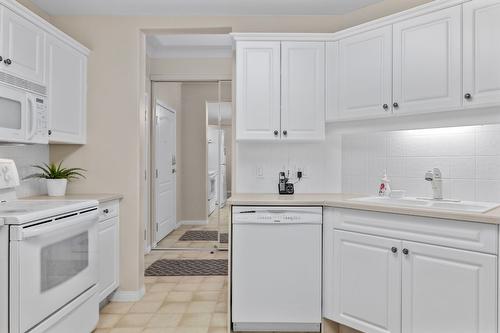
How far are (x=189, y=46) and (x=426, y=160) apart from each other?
330 centimetres

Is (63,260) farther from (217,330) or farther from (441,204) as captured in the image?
(441,204)

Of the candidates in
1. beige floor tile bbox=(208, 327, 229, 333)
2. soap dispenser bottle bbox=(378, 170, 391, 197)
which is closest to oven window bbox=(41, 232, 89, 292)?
beige floor tile bbox=(208, 327, 229, 333)

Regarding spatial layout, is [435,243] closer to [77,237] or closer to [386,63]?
[386,63]

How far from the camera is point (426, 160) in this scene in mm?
2639

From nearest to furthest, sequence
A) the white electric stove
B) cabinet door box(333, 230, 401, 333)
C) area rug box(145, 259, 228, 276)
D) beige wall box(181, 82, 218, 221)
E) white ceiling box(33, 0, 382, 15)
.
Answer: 1. the white electric stove
2. cabinet door box(333, 230, 401, 333)
3. white ceiling box(33, 0, 382, 15)
4. area rug box(145, 259, 228, 276)
5. beige wall box(181, 82, 218, 221)

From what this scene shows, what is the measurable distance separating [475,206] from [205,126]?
4.31 m

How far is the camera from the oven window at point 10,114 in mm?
2195

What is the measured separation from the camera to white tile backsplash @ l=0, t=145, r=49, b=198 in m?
2.72

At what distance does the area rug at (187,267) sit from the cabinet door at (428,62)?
2561 millimetres

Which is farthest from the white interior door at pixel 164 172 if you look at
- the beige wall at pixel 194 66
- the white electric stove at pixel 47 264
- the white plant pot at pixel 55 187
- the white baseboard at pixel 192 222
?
the white electric stove at pixel 47 264

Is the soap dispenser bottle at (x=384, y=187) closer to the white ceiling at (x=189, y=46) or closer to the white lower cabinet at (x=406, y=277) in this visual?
A: the white lower cabinet at (x=406, y=277)

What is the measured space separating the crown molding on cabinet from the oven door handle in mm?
1323

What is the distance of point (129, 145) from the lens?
3260 mm

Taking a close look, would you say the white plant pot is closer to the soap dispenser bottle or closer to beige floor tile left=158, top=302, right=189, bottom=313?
beige floor tile left=158, top=302, right=189, bottom=313
